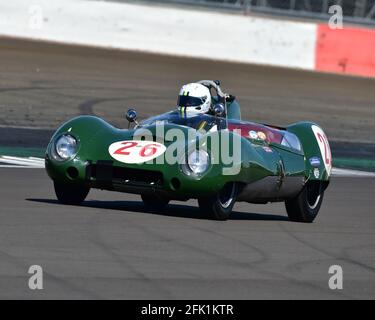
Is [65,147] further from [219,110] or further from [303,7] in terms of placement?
[303,7]

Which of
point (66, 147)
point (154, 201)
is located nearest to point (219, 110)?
point (154, 201)

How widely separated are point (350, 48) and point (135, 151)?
17609 millimetres

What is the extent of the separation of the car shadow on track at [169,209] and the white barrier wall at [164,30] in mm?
15981

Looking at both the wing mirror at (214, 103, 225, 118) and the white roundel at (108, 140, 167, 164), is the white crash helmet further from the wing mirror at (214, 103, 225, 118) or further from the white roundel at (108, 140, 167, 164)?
the white roundel at (108, 140, 167, 164)

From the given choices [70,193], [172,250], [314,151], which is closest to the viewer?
[172,250]

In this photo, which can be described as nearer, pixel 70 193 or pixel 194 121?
pixel 70 193

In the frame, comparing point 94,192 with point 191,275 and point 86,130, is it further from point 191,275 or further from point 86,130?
point 191,275

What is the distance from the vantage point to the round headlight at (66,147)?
32.9 feet

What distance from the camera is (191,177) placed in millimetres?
9617

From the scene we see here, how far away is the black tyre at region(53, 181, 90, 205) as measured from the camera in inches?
408

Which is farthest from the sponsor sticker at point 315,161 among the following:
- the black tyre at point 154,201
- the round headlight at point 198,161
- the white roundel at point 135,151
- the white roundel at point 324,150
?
the white roundel at point 135,151

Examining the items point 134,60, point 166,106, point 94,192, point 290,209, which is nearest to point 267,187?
point 290,209

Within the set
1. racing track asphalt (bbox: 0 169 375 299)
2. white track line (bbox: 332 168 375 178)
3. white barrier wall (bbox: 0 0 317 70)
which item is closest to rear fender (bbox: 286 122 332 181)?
racing track asphalt (bbox: 0 169 375 299)
